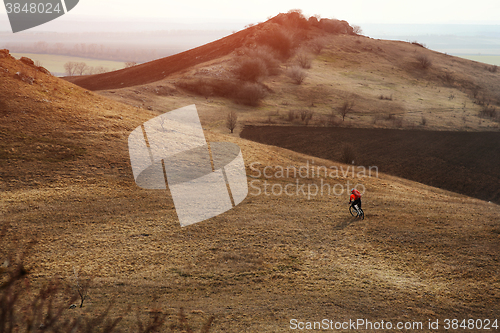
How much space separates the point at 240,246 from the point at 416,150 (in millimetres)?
42396

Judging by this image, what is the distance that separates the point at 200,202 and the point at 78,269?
10066 millimetres

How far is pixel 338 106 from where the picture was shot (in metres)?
78.2

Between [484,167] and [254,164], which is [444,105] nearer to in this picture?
[484,167]

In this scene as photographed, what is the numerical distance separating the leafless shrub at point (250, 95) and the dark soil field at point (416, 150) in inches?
770

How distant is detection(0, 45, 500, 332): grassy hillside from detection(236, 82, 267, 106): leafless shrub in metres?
50.9

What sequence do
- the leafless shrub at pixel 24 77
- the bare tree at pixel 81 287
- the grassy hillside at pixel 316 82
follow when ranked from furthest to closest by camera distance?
the grassy hillside at pixel 316 82
the leafless shrub at pixel 24 77
the bare tree at pixel 81 287

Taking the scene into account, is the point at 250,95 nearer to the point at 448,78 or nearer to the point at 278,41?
the point at 278,41

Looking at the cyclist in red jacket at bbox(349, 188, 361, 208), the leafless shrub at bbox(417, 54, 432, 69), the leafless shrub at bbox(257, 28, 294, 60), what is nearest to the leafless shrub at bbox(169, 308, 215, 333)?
the cyclist in red jacket at bbox(349, 188, 361, 208)

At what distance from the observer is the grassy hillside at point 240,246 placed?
510 inches

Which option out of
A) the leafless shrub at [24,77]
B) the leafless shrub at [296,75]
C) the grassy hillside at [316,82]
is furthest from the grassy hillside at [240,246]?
the leafless shrub at [296,75]

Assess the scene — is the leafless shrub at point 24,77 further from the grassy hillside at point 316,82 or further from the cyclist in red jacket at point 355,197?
the cyclist in red jacket at point 355,197

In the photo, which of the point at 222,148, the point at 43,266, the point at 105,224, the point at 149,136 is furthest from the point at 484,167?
the point at 43,266

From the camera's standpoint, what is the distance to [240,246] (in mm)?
17969

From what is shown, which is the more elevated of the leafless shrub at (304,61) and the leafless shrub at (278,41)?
the leafless shrub at (278,41)
